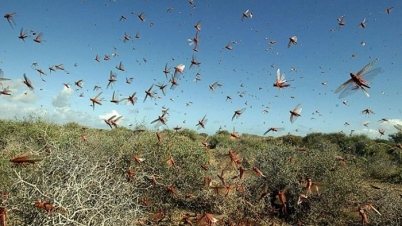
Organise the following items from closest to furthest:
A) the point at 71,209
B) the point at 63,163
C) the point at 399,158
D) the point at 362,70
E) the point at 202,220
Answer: the point at 362,70
the point at 71,209
the point at 63,163
the point at 202,220
the point at 399,158

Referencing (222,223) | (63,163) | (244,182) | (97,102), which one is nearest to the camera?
(63,163)

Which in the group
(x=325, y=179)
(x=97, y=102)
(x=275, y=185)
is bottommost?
(x=275, y=185)

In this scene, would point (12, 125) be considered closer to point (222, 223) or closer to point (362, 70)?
point (222, 223)

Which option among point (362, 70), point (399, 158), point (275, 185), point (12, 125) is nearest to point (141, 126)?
point (275, 185)

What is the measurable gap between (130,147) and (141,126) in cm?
367

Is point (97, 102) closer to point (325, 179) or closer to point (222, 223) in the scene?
point (222, 223)

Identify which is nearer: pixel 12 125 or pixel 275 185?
pixel 275 185

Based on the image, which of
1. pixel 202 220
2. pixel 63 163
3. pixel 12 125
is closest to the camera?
pixel 63 163

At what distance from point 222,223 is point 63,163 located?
188 inches

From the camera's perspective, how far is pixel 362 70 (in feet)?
13.3

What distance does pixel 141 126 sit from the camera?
1352 centimetres

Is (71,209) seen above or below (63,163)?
below

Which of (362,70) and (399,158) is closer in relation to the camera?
(362,70)

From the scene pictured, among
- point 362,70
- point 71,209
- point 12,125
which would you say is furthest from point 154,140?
point 12,125
